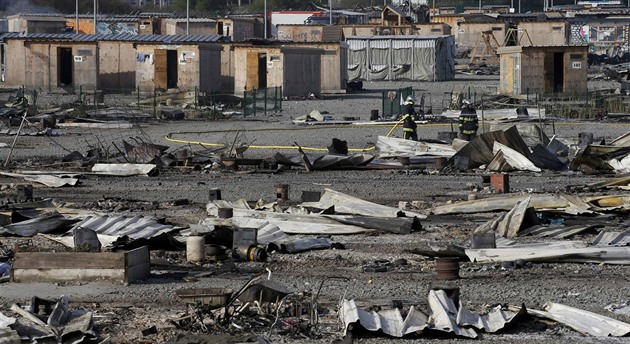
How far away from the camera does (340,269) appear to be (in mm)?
13656

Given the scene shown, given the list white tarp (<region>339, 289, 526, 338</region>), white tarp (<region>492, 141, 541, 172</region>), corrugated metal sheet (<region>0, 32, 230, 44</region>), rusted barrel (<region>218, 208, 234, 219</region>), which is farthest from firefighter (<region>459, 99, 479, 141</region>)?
corrugated metal sheet (<region>0, 32, 230, 44</region>)

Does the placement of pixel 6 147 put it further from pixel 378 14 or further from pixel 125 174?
pixel 378 14

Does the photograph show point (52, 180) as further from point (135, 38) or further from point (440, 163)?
point (135, 38)

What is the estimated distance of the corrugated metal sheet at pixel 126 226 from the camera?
1503 centimetres

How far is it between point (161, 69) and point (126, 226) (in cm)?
3481

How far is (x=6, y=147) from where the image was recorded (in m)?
29.2

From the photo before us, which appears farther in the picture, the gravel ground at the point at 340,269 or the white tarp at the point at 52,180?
the white tarp at the point at 52,180

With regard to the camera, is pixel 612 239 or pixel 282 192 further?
pixel 282 192

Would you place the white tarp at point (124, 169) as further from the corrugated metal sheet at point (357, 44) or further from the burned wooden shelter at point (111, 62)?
the corrugated metal sheet at point (357, 44)

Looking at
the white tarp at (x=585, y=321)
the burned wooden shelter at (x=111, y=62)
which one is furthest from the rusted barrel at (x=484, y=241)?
the burned wooden shelter at (x=111, y=62)

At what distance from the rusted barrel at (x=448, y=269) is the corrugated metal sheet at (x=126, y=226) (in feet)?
12.2

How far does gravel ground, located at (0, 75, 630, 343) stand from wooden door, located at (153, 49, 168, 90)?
20.3m

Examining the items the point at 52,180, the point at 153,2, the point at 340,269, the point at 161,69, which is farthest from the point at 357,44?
the point at 153,2

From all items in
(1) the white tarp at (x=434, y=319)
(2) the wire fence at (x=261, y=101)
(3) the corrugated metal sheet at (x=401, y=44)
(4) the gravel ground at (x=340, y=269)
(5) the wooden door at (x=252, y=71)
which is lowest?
(4) the gravel ground at (x=340, y=269)
